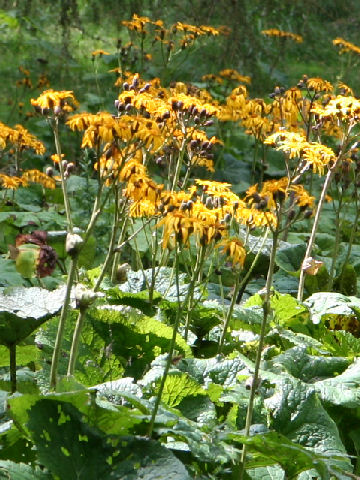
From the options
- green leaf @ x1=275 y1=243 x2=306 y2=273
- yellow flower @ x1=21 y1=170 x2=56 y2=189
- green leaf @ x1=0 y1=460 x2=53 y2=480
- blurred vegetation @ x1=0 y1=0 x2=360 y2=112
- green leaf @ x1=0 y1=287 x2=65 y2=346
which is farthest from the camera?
blurred vegetation @ x1=0 y1=0 x2=360 y2=112

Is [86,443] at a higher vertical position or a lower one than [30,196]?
higher

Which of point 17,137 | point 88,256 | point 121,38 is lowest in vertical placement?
point 88,256

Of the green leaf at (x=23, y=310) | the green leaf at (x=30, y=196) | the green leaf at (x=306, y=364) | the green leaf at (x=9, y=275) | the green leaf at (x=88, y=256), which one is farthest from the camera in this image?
the green leaf at (x=30, y=196)

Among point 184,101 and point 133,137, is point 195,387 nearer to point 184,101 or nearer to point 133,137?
point 133,137

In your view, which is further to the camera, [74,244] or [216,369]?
[216,369]

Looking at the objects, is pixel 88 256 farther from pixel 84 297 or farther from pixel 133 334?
pixel 84 297

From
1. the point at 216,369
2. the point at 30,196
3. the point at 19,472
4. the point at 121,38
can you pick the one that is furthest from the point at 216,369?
the point at 121,38

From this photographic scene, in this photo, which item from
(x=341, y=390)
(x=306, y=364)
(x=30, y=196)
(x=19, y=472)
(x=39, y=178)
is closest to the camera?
(x=19, y=472)

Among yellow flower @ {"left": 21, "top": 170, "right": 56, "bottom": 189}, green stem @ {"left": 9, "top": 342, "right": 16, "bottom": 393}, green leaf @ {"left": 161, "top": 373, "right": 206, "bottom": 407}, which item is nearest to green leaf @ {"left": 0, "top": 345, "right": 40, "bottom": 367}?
green stem @ {"left": 9, "top": 342, "right": 16, "bottom": 393}

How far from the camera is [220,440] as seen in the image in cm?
214

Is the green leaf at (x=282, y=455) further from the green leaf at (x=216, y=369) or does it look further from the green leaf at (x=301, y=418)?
the green leaf at (x=216, y=369)

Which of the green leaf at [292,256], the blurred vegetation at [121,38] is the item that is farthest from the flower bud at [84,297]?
the blurred vegetation at [121,38]

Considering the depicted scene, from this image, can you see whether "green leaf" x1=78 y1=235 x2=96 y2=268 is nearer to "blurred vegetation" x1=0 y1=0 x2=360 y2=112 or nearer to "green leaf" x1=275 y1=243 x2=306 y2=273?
"green leaf" x1=275 y1=243 x2=306 y2=273

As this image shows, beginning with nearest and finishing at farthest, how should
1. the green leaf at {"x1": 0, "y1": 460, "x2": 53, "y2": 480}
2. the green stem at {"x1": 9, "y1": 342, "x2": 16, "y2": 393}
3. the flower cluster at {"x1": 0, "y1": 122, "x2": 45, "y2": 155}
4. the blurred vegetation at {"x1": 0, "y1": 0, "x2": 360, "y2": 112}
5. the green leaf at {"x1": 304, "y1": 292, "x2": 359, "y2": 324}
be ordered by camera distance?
the green leaf at {"x1": 0, "y1": 460, "x2": 53, "y2": 480} → the green stem at {"x1": 9, "y1": 342, "x2": 16, "y2": 393} → the green leaf at {"x1": 304, "y1": 292, "x2": 359, "y2": 324} → the flower cluster at {"x1": 0, "y1": 122, "x2": 45, "y2": 155} → the blurred vegetation at {"x1": 0, "y1": 0, "x2": 360, "y2": 112}
